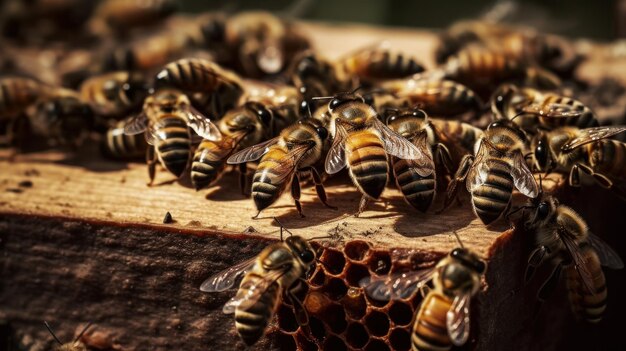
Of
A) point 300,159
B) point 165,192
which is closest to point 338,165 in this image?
point 300,159

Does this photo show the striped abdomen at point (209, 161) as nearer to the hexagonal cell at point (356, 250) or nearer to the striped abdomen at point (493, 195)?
the hexagonal cell at point (356, 250)

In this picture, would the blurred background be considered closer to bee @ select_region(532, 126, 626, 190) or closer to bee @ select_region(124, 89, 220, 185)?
bee @ select_region(124, 89, 220, 185)

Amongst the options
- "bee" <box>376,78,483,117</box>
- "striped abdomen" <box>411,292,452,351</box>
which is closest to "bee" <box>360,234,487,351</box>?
"striped abdomen" <box>411,292,452,351</box>

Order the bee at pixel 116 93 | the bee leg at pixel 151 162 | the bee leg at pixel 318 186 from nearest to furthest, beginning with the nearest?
the bee leg at pixel 318 186 < the bee leg at pixel 151 162 < the bee at pixel 116 93

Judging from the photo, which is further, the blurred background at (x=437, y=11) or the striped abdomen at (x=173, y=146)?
the blurred background at (x=437, y=11)

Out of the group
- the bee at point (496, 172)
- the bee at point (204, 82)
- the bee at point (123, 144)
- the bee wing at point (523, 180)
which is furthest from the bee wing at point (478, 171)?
the bee at point (123, 144)

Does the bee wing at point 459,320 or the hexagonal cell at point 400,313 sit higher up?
the bee wing at point 459,320

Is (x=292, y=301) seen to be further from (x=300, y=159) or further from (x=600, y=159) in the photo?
(x=600, y=159)
